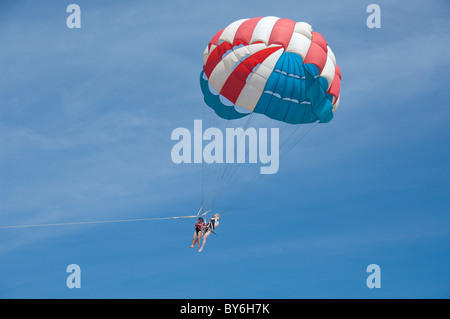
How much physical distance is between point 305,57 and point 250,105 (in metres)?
3.57

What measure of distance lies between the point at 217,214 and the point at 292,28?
25.7ft

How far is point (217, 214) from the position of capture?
29062 millimetres

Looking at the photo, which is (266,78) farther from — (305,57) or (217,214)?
(217,214)
